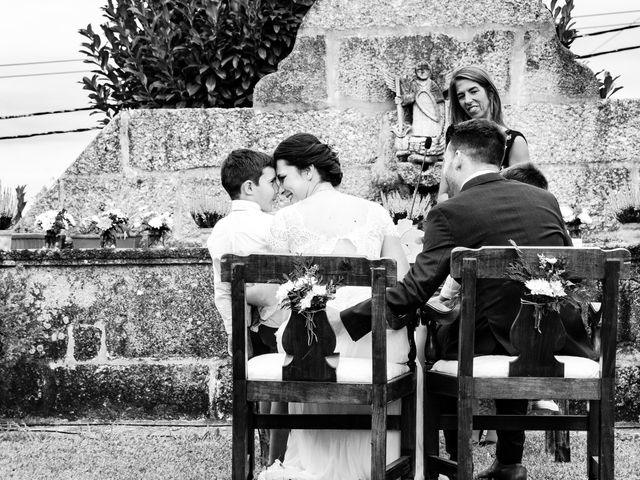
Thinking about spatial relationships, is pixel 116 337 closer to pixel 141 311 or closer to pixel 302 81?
pixel 141 311

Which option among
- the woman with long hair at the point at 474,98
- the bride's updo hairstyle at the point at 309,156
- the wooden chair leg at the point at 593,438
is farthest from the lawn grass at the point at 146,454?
the woman with long hair at the point at 474,98

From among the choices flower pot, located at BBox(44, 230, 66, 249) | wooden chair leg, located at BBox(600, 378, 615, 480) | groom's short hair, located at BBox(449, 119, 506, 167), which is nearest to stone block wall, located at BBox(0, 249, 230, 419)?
flower pot, located at BBox(44, 230, 66, 249)

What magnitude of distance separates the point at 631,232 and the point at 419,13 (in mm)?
2114

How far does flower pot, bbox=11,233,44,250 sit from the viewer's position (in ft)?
20.3

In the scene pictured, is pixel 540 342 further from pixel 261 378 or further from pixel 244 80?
pixel 244 80

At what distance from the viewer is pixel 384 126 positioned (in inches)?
263

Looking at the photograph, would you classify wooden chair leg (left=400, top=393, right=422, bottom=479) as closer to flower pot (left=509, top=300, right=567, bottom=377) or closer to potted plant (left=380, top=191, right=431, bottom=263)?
flower pot (left=509, top=300, right=567, bottom=377)

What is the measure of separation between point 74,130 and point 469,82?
34.4 feet

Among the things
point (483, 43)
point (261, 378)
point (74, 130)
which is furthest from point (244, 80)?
point (74, 130)

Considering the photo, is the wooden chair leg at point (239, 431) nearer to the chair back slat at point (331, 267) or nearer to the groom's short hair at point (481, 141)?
the chair back slat at point (331, 267)

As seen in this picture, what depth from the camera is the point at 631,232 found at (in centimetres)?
604

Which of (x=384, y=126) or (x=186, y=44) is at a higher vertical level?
(x=186, y=44)

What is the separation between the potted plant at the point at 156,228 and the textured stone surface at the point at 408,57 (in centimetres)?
159

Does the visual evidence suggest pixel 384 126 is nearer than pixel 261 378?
No
